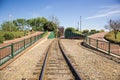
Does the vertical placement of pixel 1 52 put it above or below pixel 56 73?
above

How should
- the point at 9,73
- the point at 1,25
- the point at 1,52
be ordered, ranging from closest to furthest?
the point at 9,73 → the point at 1,52 → the point at 1,25

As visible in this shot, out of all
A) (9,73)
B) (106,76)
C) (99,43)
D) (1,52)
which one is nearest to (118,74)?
(106,76)

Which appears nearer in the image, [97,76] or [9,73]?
[97,76]

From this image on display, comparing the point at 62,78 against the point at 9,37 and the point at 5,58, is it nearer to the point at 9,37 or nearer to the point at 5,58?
the point at 5,58

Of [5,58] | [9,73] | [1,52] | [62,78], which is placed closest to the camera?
[62,78]

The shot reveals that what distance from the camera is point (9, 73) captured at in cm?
1012

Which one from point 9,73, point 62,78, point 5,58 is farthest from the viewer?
point 5,58

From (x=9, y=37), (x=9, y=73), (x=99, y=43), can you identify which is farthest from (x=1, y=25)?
(x=9, y=73)

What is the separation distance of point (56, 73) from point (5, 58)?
5166 millimetres

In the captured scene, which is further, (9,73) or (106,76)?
(9,73)

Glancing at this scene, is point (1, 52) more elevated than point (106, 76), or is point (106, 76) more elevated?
point (1, 52)

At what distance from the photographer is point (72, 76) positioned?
9.07m

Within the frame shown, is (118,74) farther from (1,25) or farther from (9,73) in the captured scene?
(1,25)

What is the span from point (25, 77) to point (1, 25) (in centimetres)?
11319
